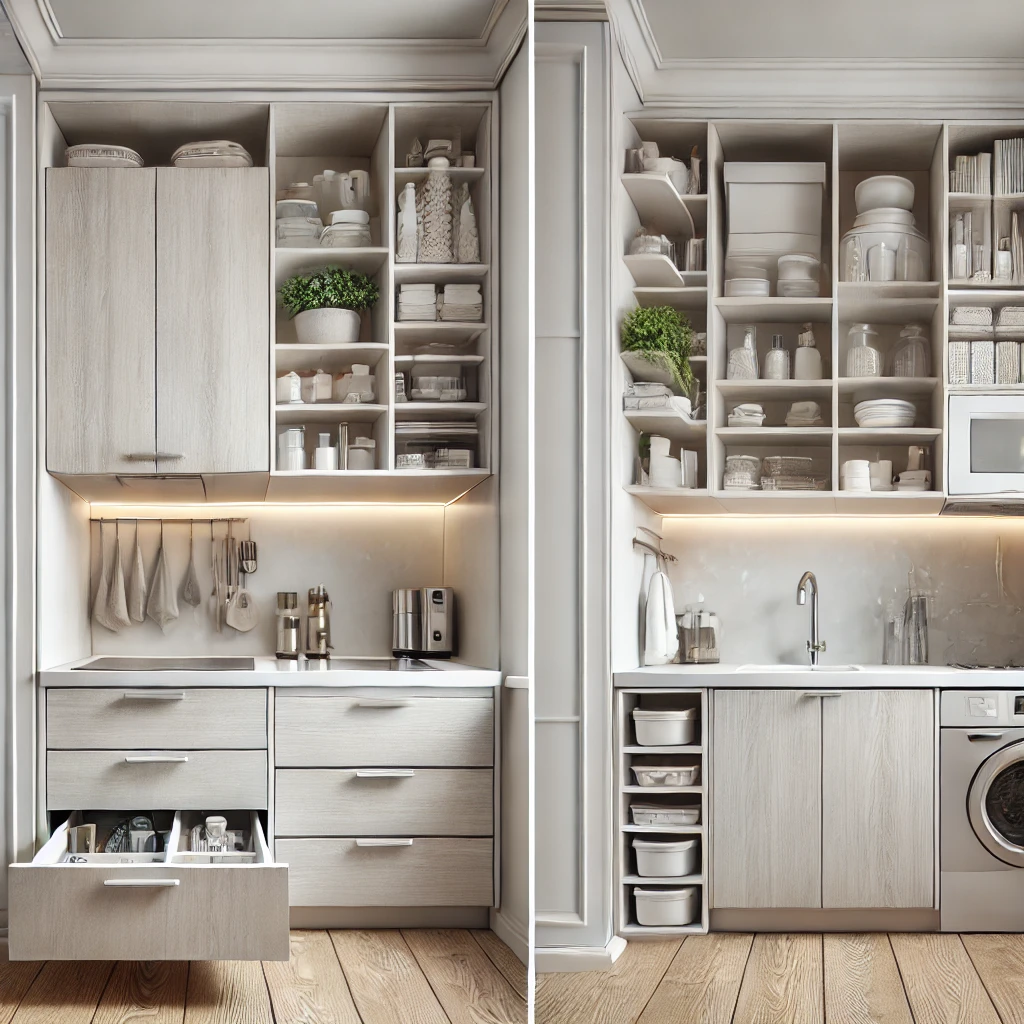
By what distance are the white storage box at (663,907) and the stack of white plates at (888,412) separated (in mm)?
1244

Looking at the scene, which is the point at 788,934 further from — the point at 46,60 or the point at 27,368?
the point at 46,60

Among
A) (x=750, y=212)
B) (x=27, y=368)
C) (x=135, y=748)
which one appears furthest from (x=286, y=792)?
(x=750, y=212)

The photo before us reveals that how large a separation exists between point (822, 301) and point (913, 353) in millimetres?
254

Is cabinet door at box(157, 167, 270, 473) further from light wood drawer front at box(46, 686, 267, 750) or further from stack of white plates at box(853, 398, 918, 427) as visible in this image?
stack of white plates at box(853, 398, 918, 427)

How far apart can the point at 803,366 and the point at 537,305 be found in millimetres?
705

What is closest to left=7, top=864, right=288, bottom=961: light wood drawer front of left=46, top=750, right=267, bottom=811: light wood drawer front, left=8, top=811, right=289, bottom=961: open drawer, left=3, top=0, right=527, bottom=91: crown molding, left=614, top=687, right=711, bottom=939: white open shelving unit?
left=8, top=811, right=289, bottom=961: open drawer

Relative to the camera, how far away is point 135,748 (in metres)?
2.45

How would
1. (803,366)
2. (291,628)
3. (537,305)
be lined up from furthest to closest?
1. (291,628)
2. (803,366)
3. (537,305)

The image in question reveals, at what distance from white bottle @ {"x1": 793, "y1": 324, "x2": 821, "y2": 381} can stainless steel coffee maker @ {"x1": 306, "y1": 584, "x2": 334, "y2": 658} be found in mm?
1516

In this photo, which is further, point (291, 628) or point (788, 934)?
point (291, 628)

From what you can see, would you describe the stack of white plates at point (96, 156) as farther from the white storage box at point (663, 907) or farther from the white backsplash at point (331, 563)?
the white storage box at point (663, 907)

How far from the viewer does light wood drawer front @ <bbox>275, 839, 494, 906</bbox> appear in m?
2.47

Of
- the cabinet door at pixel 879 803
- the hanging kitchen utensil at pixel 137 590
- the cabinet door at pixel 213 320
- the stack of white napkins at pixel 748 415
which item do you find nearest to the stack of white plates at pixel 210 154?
the cabinet door at pixel 213 320

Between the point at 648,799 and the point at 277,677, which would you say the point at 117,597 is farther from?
the point at 648,799
